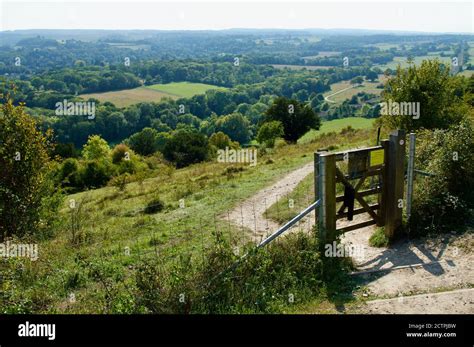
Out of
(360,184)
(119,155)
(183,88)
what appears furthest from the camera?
(183,88)

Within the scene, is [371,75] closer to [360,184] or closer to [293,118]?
[293,118]

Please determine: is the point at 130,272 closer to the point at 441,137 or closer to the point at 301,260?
the point at 301,260

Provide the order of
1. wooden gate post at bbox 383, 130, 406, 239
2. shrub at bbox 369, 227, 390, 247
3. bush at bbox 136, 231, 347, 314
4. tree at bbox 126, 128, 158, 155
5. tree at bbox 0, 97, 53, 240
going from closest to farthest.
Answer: bush at bbox 136, 231, 347, 314, wooden gate post at bbox 383, 130, 406, 239, shrub at bbox 369, 227, 390, 247, tree at bbox 0, 97, 53, 240, tree at bbox 126, 128, 158, 155

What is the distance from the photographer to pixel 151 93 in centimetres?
14100

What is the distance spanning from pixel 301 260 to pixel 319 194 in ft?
4.78

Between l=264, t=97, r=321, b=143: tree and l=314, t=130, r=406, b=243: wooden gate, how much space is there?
40243 millimetres

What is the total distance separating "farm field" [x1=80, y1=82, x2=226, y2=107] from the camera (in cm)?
12781

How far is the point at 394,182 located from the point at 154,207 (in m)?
9.97

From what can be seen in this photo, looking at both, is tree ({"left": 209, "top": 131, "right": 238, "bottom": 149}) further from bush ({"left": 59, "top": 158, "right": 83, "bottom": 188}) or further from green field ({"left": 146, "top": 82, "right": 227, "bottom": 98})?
green field ({"left": 146, "top": 82, "right": 227, "bottom": 98})

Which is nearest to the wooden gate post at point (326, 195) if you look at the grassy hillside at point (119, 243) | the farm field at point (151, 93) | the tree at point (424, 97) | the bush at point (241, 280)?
the bush at point (241, 280)

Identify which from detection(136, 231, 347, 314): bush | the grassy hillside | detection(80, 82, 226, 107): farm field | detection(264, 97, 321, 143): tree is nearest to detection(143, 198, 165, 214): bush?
the grassy hillside

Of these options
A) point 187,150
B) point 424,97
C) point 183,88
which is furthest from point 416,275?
point 183,88

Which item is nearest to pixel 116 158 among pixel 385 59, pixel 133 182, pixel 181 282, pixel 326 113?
→ pixel 133 182

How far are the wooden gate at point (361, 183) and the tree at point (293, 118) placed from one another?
4024 cm
